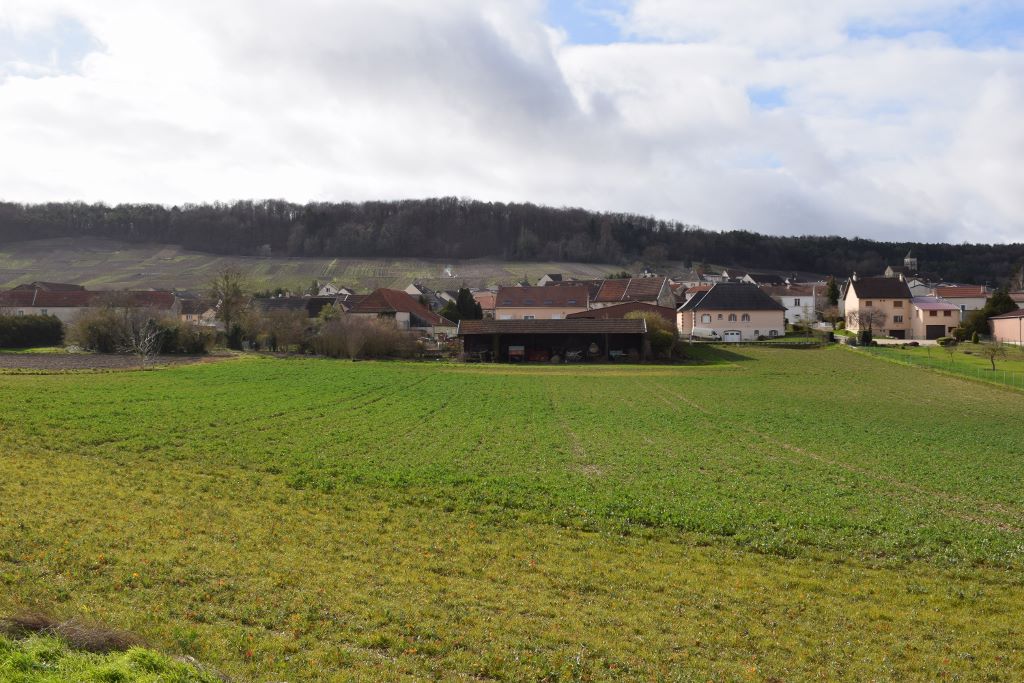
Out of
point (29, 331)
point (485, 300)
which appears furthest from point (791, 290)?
point (29, 331)

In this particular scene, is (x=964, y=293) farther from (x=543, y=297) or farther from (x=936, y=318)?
(x=543, y=297)

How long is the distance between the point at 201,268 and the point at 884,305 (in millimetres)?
110487

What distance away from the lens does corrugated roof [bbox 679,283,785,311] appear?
6819 cm

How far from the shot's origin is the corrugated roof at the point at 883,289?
72438 millimetres

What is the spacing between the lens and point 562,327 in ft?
176

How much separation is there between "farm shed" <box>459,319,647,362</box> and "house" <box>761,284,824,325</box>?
143 ft

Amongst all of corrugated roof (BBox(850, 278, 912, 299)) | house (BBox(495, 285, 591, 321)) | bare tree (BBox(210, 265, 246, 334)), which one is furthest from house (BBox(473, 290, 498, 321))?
corrugated roof (BBox(850, 278, 912, 299))

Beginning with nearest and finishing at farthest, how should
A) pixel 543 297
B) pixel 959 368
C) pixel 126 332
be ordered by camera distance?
pixel 959 368 < pixel 126 332 < pixel 543 297

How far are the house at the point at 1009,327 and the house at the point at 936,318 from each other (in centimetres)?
904

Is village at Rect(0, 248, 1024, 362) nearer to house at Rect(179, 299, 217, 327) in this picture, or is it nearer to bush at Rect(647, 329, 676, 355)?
bush at Rect(647, 329, 676, 355)

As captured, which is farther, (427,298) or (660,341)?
(427,298)

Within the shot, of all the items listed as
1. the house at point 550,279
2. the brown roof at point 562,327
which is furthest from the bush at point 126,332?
the house at point 550,279

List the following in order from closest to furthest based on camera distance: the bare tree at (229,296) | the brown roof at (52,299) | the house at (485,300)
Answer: the bare tree at (229,296) → the brown roof at (52,299) → the house at (485,300)

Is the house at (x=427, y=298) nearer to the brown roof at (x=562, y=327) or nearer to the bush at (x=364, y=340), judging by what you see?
the bush at (x=364, y=340)
